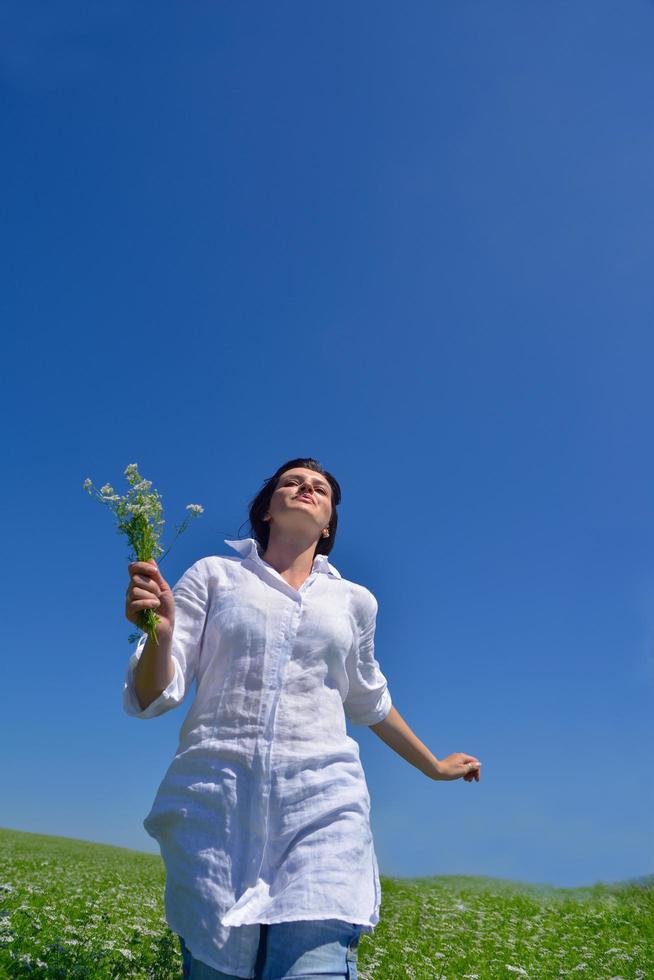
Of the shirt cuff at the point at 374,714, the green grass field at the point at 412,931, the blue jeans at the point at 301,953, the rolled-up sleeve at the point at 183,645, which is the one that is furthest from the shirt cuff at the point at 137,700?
the green grass field at the point at 412,931

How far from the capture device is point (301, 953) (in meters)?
2.42

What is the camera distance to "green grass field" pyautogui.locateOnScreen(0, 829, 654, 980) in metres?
5.60

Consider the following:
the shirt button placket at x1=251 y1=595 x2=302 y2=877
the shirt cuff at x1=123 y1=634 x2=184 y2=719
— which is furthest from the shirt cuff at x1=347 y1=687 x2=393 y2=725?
the shirt cuff at x1=123 y1=634 x2=184 y2=719

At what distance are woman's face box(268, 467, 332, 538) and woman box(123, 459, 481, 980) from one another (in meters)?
0.33

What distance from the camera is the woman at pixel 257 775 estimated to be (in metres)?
2.48

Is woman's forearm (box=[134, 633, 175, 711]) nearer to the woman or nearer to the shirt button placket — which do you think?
the woman

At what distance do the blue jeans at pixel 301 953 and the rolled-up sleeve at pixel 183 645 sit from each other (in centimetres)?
91

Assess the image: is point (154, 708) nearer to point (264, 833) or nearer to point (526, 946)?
point (264, 833)

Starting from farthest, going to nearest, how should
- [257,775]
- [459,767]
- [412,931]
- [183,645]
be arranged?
[412,931] → [459,767] → [183,645] → [257,775]

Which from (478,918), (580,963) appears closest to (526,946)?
(580,963)

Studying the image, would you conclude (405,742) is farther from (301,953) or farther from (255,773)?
(301,953)

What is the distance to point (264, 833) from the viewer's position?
265cm

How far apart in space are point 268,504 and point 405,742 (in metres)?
1.63

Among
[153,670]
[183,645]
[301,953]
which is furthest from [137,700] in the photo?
[301,953]
